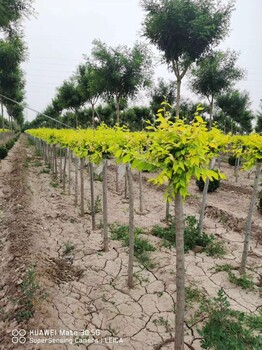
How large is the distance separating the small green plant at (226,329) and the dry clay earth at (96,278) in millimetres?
255

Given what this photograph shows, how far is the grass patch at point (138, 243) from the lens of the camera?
559cm

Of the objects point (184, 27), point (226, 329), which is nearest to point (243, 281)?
point (226, 329)

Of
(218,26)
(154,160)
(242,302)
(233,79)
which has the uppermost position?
(218,26)

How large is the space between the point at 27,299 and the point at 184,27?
24.2ft

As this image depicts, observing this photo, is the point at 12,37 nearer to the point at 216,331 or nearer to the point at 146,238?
the point at 146,238

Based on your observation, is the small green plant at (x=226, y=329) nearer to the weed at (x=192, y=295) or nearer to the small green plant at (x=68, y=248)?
the weed at (x=192, y=295)

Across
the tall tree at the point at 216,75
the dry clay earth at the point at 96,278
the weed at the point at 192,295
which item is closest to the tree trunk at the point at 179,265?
the dry clay earth at the point at 96,278

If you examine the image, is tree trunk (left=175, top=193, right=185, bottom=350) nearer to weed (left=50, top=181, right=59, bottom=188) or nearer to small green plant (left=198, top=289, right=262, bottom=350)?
small green plant (left=198, top=289, right=262, bottom=350)

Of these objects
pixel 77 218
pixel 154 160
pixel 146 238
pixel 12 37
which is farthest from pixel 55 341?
pixel 12 37

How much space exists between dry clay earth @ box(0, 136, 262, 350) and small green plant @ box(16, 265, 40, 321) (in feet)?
0.23

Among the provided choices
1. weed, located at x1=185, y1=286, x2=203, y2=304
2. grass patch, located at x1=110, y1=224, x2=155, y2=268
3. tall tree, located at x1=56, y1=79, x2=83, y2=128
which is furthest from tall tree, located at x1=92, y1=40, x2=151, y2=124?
tall tree, located at x1=56, y1=79, x2=83, y2=128

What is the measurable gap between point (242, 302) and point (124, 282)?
2.01 metres

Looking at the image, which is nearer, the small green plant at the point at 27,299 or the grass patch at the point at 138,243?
the small green plant at the point at 27,299

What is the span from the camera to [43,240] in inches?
252
